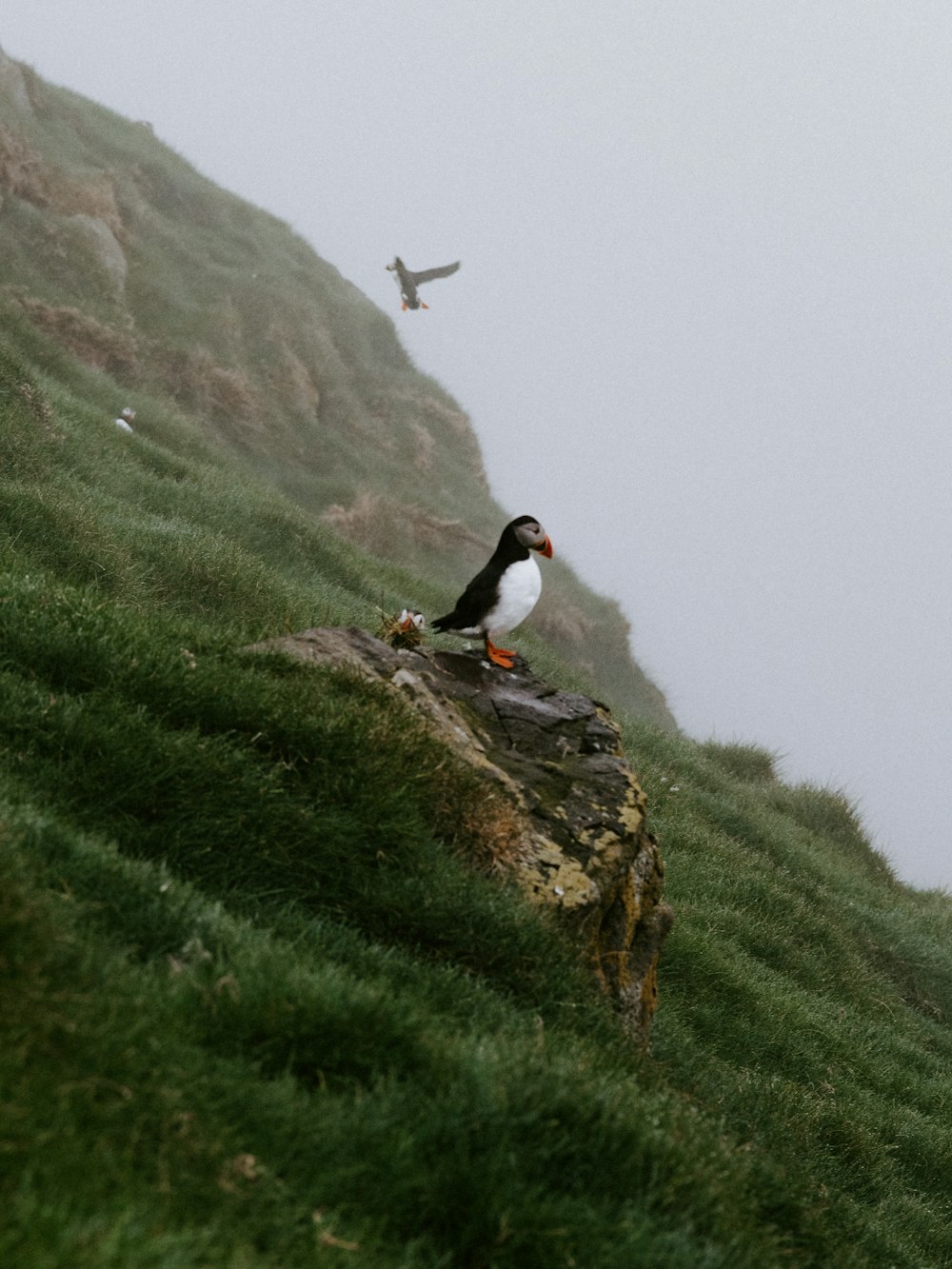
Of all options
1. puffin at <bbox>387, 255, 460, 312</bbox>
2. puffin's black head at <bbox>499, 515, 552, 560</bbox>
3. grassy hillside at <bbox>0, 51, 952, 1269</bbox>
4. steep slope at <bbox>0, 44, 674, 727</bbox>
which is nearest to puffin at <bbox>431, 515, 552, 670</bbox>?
puffin's black head at <bbox>499, 515, 552, 560</bbox>

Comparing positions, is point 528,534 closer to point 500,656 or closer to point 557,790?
point 500,656

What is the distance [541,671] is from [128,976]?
2141 cm

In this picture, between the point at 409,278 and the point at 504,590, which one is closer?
the point at 504,590

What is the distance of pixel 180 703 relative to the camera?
252 inches

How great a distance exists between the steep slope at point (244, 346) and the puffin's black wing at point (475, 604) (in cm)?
1523

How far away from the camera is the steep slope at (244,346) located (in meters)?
31.1

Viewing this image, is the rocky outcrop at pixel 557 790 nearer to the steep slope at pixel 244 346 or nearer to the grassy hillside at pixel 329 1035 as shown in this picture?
the grassy hillside at pixel 329 1035

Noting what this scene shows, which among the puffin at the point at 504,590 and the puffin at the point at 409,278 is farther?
the puffin at the point at 409,278

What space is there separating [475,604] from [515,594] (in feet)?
1.15

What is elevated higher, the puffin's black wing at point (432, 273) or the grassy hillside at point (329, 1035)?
the puffin's black wing at point (432, 273)

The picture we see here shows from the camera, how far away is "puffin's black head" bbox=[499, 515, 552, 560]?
30.1 feet

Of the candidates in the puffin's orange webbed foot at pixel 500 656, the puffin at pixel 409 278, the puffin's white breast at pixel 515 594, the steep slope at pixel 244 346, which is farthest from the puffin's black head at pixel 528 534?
the puffin at pixel 409 278

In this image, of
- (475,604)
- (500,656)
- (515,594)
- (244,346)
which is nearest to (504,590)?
(515,594)

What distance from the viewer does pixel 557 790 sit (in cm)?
791
